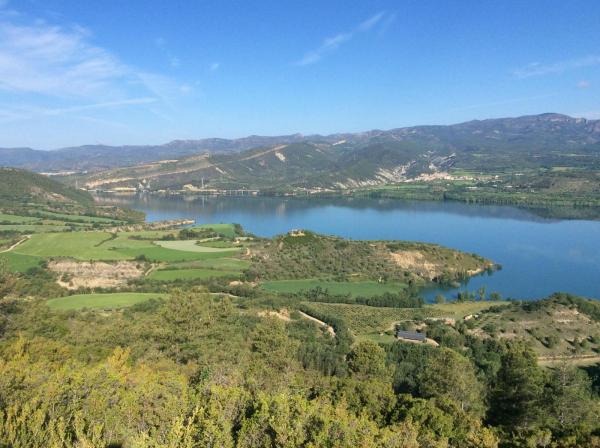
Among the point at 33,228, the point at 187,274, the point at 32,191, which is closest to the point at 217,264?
the point at 187,274

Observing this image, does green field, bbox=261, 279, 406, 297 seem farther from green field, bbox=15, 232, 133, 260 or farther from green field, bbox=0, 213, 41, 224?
green field, bbox=0, 213, 41, 224

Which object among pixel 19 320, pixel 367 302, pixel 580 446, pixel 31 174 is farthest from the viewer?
pixel 31 174

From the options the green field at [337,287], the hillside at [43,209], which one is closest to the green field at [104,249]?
the green field at [337,287]

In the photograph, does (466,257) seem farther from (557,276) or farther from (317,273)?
(317,273)

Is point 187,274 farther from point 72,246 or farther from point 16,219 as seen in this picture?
point 16,219

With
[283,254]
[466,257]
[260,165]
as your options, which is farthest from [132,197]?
[466,257]

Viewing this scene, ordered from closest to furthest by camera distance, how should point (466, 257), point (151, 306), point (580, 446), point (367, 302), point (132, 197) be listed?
point (580, 446)
point (151, 306)
point (367, 302)
point (466, 257)
point (132, 197)
